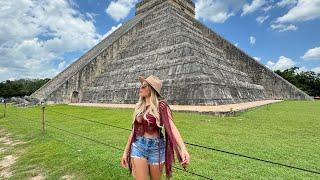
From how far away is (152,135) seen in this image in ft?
11.2

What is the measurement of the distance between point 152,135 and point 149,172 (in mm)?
431

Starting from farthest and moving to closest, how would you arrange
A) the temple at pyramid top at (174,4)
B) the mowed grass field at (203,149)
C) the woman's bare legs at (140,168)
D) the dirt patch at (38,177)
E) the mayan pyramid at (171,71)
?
the temple at pyramid top at (174,4), the mayan pyramid at (171,71), the dirt patch at (38,177), the mowed grass field at (203,149), the woman's bare legs at (140,168)

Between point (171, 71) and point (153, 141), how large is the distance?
13730 millimetres

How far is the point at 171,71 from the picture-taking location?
17.0 metres

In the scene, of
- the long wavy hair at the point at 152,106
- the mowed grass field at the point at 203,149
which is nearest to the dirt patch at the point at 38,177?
the mowed grass field at the point at 203,149

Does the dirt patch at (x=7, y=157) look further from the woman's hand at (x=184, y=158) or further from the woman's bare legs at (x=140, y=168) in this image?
the woman's hand at (x=184, y=158)

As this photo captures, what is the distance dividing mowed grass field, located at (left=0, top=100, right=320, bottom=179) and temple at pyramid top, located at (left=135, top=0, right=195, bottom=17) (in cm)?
2208

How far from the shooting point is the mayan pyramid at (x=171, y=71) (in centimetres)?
1568

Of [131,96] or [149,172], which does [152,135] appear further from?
[131,96]

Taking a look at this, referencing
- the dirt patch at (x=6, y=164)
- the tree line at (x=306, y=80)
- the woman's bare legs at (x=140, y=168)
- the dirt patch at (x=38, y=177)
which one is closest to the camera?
the woman's bare legs at (x=140, y=168)

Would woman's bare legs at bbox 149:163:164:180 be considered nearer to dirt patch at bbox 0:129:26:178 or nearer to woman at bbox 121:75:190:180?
woman at bbox 121:75:190:180

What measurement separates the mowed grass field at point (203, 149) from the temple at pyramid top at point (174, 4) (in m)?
22.1

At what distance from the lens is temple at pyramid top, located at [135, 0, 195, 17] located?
1220 inches

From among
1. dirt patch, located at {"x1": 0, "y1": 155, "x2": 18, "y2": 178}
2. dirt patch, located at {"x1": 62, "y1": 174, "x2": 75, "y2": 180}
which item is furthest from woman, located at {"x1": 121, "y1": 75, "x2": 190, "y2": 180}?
dirt patch, located at {"x1": 0, "y1": 155, "x2": 18, "y2": 178}
